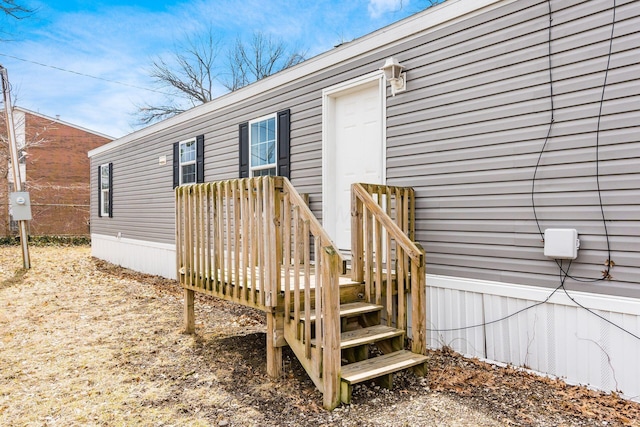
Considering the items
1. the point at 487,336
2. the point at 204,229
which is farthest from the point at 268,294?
the point at 487,336

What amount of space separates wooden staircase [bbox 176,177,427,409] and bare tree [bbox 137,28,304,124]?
17214 mm

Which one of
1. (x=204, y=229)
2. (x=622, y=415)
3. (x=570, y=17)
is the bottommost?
(x=622, y=415)

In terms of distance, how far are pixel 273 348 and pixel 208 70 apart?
1947 centimetres

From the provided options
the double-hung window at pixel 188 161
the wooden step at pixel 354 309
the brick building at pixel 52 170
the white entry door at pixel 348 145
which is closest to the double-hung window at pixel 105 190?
the double-hung window at pixel 188 161

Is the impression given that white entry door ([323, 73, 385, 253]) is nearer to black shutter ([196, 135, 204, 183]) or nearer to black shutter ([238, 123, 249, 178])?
black shutter ([238, 123, 249, 178])

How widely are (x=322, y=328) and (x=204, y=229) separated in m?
2.12

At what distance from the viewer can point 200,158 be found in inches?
307

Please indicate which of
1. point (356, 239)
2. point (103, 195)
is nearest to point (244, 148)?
point (356, 239)

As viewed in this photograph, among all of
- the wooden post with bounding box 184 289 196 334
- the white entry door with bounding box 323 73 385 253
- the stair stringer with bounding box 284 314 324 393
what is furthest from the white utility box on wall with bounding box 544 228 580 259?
the wooden post with bounding box 184 289 196 334

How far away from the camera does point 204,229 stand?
4617 mm

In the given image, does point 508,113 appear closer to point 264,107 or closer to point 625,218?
point 625,218

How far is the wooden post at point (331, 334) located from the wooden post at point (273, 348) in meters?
0.63

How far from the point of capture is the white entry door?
4805 mm

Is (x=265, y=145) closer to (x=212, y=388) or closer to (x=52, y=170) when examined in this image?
(x=212, y=388)
